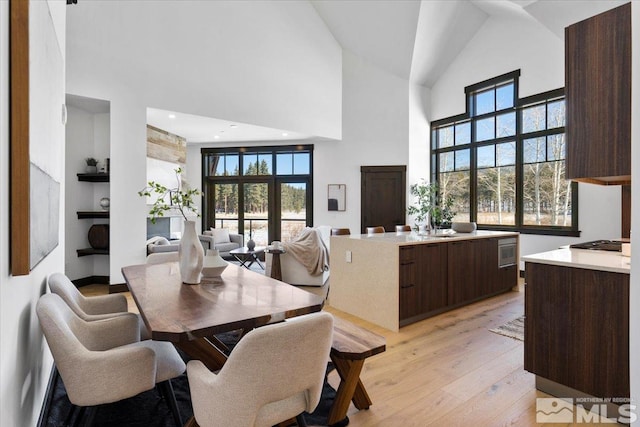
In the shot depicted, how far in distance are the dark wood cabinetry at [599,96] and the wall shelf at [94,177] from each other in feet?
18.6

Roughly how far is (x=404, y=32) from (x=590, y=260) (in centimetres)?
565

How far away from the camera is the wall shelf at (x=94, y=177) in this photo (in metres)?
5.13

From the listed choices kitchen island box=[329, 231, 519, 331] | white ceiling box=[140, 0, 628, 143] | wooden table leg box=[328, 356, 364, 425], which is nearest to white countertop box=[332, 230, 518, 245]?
kitchen island box=[329, 231, 519, 331]

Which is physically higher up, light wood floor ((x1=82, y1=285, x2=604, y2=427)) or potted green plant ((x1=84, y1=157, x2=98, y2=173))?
potted green plant ((x1=84, y1=157, x2=98, y2=173))

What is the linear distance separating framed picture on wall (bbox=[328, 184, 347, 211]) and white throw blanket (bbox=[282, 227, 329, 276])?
2.78m

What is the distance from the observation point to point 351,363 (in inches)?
75.2

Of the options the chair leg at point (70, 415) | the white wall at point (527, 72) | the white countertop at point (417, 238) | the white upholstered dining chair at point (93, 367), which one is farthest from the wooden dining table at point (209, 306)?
the white wall at point (527, 72)

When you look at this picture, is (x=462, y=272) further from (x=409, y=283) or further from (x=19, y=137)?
(x=19, y=137)

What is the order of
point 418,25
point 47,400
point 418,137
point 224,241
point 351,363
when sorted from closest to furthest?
point 351,363 < point 47,400 < point 418,25 < point 224,241 < point 418,137

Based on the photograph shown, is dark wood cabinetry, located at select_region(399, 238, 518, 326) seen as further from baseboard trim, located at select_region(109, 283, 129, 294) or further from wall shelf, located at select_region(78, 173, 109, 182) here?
wall shelf, located at select_region(78, 173, 109, 182)

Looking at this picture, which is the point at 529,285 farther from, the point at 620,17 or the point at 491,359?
the point at 620,17

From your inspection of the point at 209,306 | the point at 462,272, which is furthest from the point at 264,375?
the point at 462,272
